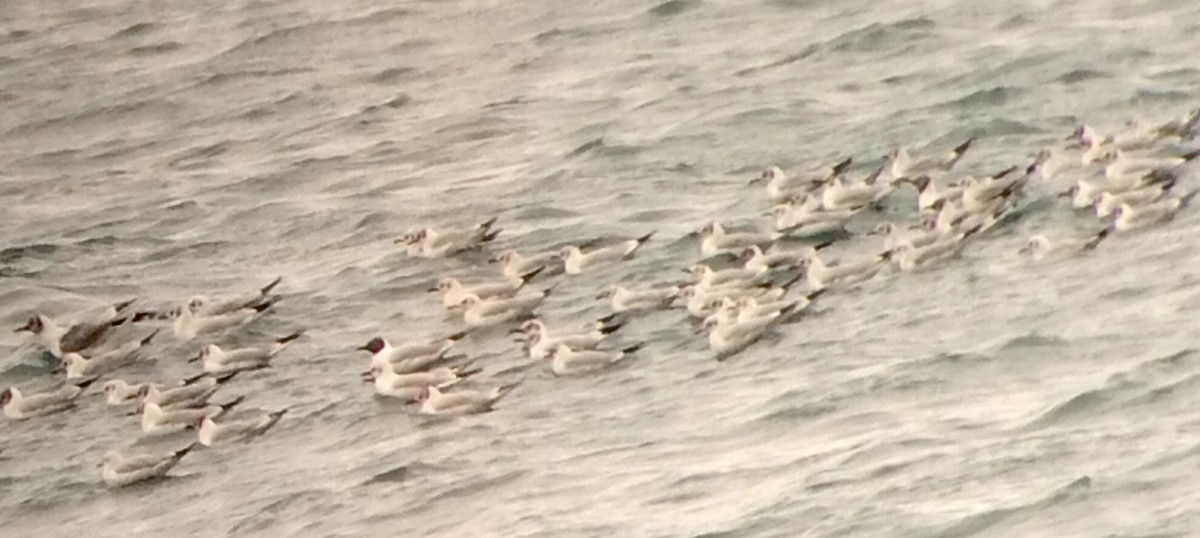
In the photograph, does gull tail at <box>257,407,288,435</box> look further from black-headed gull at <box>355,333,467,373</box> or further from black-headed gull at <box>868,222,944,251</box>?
black-headed gull at <box>868,222,944,251</box>

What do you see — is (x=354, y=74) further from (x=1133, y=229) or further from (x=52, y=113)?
(x=1133, y=229)

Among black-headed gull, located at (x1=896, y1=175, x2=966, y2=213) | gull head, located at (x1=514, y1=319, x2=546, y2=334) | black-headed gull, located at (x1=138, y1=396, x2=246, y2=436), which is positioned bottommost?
black-headed gull, located at (x1=138, y1=396, x2=246, y2=436)

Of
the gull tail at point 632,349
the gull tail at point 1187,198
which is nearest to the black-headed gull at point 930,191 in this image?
the gull tail at point 1187,198

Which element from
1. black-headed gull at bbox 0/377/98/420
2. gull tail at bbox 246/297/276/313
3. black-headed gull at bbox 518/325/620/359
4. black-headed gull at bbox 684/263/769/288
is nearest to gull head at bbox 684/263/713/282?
black-headed gull at bbox 684/263/769/288

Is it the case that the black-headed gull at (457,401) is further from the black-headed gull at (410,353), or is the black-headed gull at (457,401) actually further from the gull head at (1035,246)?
the gull head at (1035,246)

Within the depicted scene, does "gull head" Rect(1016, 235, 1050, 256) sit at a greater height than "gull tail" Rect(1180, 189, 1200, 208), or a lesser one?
lesser

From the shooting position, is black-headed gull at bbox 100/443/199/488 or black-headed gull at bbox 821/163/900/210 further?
black-headed gull at bbox 821/163/900/210

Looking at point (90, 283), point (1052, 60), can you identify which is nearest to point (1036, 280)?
point (1052, 60)
